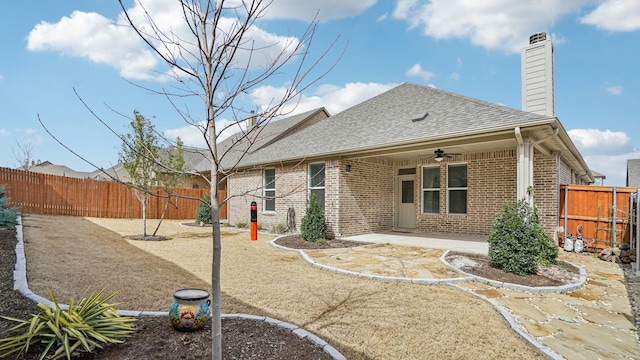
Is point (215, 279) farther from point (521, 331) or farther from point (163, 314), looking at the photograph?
point (521, 331)

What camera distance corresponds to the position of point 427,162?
462 inches

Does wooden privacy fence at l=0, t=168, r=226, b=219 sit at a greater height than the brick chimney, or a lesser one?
lesser

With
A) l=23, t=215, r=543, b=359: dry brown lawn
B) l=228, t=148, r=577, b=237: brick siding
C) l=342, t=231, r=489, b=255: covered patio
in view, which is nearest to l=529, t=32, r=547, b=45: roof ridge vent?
l=228, t=148, r=577, b=237: brick siding

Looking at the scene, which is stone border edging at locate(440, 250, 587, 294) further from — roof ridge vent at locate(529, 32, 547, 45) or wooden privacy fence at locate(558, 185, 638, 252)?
roof ridge vent at locate(529, 32, 547, 45)

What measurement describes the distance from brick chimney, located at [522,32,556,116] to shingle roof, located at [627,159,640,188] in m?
23.7

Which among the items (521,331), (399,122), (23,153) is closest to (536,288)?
(521,331)

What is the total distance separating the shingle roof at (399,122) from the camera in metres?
7.98

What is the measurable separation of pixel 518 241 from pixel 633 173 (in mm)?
29397

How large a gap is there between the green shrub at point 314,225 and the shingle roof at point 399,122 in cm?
175

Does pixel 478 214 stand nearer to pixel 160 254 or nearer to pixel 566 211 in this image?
pixel 566 211

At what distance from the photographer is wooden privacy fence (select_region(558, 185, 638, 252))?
8.58m

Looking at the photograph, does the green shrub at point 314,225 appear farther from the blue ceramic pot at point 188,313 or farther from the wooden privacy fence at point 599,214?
the wooden privacy fence at point 599,214

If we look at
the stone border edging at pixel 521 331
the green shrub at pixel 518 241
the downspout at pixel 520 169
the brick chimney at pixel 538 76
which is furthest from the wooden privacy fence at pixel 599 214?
the stone border edging at pixel 521 331

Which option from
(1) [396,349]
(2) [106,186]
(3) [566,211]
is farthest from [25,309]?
(2) [106,186]
